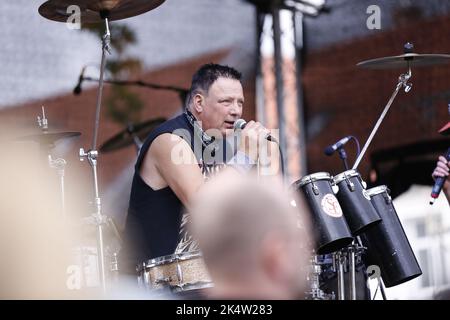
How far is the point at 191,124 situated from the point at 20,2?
2.45 metres

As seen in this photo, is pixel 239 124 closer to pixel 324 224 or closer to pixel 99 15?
pixel 324 224

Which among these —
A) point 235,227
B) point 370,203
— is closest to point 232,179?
point 235,227

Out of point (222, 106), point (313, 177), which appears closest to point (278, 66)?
point (222, 106)

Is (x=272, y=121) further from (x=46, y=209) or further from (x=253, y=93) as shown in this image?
(x=46, y=209)

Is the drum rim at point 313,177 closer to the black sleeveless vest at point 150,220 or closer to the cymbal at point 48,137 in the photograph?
the black sleeveless vest at point 150,220

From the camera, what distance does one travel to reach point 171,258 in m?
3.49

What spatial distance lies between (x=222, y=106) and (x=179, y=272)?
0.91 m

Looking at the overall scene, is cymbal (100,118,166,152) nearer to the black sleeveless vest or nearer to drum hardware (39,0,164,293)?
drum hardware (39,0,164,293)

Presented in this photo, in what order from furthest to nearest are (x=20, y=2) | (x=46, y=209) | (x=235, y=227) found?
(x=20, y=2)
(x=46, y=209)
(x=235, y=227)

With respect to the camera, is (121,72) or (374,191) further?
(121,72)

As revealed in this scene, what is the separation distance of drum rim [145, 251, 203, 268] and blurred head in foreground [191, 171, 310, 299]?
1669 millimetres

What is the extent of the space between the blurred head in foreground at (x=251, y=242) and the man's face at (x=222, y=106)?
2149 millimetres

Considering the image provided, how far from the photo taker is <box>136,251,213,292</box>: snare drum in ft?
11.3
